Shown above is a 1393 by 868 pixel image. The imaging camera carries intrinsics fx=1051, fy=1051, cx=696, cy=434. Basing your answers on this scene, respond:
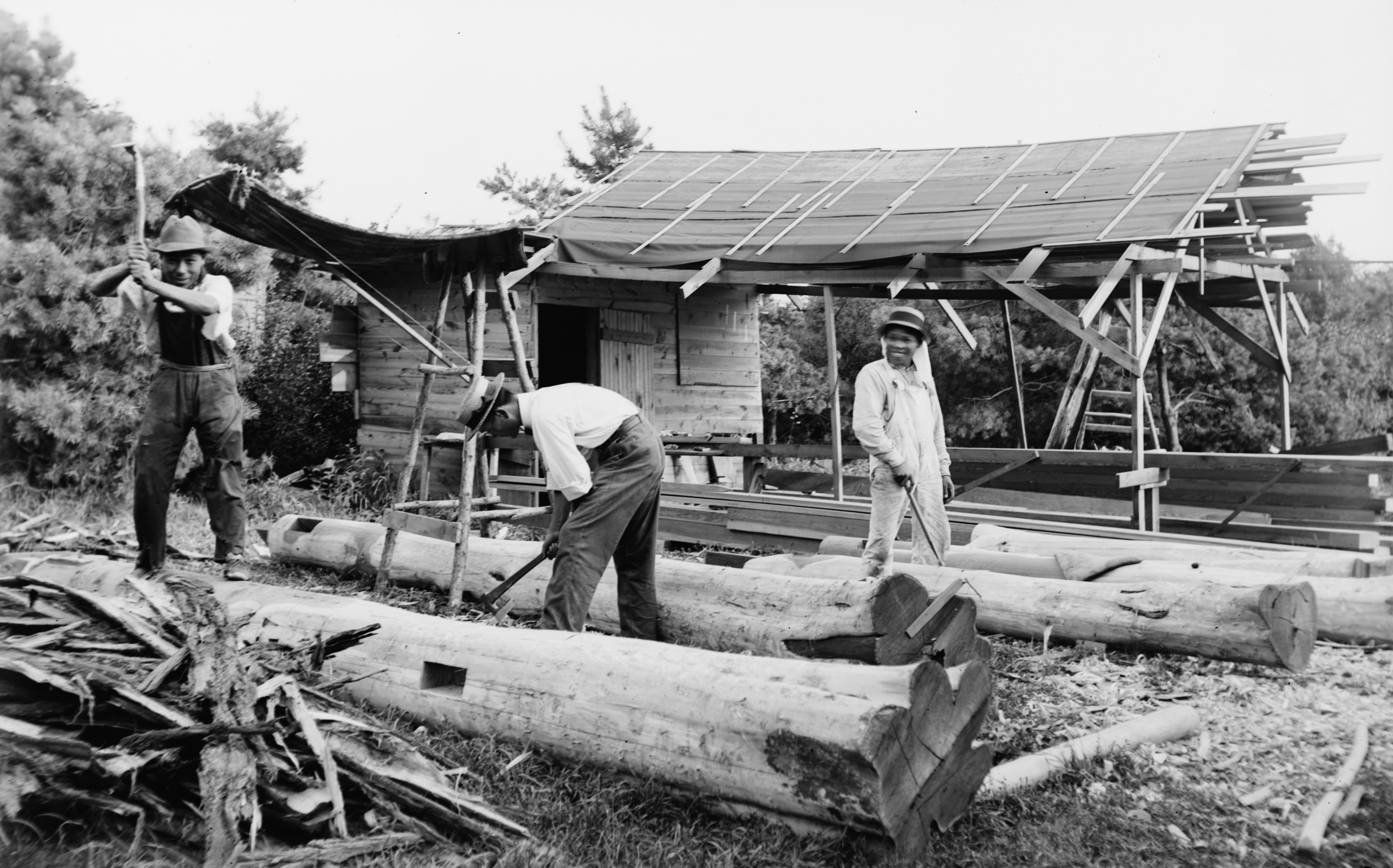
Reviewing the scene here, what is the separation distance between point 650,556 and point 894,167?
32.6 ft

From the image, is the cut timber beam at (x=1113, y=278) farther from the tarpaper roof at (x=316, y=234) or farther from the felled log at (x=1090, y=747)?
the felled log at (x=1090, y=747)

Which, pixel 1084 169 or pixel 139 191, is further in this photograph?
pixel 1084 169

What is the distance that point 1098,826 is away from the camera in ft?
11.7

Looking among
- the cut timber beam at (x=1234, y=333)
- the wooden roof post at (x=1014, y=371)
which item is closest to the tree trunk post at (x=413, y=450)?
the wooden roof post at (x=1014, y=371)

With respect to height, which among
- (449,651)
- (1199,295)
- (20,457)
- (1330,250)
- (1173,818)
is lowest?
(1173,818)

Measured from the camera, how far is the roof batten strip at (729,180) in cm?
1362

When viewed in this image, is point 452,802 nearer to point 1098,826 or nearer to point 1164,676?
point 1098,826

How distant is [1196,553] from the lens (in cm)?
684

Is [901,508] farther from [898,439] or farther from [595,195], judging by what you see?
[595,195]

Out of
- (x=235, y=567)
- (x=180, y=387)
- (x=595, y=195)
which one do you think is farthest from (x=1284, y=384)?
(x=180, y=387)

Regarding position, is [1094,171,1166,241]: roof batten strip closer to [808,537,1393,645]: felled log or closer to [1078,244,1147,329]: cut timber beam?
[1078,244,1147,329]: cut timber beam

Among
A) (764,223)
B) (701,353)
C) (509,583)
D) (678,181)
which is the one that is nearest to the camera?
(509,583)

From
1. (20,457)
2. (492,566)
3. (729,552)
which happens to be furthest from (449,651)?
(20,457)

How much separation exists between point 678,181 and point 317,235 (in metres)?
7.83
